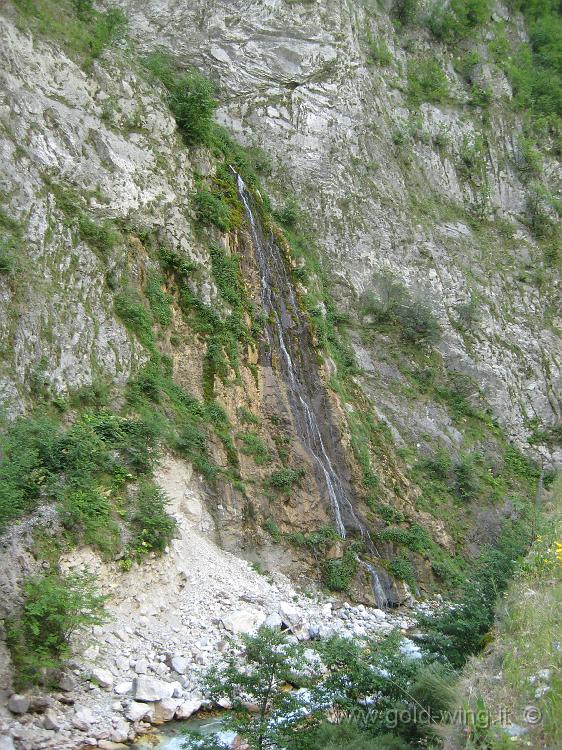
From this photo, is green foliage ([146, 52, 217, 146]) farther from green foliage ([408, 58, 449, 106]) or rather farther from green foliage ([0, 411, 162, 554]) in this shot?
green foliage ([408, 58, 449, 106])

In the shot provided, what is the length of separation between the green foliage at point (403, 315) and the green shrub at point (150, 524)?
11.9 m

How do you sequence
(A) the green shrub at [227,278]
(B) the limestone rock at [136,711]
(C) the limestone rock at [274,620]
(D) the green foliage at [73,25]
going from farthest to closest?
(A) the green shrub at [227,278], (D) the green foliage at [73,25], (C) the limestone rock at [274,620], (B) the limestone rock at [136,711]

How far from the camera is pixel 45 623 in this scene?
761cm

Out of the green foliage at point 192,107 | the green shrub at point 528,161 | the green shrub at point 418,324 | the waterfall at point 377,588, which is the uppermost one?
the green shrub at point 528,161

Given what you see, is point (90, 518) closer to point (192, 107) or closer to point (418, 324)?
point (192, 107)

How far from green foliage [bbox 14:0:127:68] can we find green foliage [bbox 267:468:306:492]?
1186 centimetres

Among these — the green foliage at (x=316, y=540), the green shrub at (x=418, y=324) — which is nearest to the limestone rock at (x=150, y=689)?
the green foliage at (x=316, y=540)

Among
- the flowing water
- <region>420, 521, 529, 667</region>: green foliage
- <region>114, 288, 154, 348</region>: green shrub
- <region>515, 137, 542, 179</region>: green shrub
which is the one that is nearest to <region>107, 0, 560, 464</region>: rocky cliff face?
<region>515, 137, 542, 179</region>: green shrub

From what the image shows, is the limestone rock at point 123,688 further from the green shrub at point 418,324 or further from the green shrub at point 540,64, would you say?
the green shrub at point 540,64

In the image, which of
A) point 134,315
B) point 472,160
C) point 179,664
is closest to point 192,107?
point 134,315

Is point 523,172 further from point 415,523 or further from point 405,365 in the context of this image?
point 415,523

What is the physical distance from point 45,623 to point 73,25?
52.2 feet

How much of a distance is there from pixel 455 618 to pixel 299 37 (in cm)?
2257

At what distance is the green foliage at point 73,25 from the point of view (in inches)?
603
